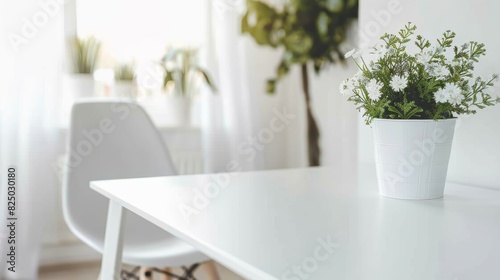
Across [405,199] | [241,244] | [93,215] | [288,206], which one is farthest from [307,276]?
[93,215]

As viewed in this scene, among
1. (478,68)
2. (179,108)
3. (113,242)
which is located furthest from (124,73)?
(478,68)

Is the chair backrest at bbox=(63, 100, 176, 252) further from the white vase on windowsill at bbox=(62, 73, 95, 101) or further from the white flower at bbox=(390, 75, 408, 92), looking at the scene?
the white flower at bbox=(390, 75, 408, 92)

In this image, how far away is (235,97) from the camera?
118 inches

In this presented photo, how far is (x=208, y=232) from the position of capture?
775 mm

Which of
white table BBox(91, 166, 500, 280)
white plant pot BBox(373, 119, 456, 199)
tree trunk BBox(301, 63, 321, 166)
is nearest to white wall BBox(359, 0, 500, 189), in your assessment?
white table BBox(91, 166, 500, 280)

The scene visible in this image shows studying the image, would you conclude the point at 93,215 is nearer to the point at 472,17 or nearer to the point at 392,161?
the point at 392,161

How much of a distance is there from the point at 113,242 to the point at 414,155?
69 cm

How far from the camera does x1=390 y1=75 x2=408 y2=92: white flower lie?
970mm

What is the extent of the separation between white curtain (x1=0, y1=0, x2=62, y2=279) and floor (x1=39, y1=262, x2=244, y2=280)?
149 mm

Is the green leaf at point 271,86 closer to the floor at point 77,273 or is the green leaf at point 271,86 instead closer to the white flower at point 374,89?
the floor at point 77,273

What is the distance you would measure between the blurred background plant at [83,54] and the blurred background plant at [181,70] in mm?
341

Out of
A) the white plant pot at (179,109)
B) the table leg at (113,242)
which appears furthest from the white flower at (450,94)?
the white plant pot at (179,109)

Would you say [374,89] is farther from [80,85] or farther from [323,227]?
[80,85]

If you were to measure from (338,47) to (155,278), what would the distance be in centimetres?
146
